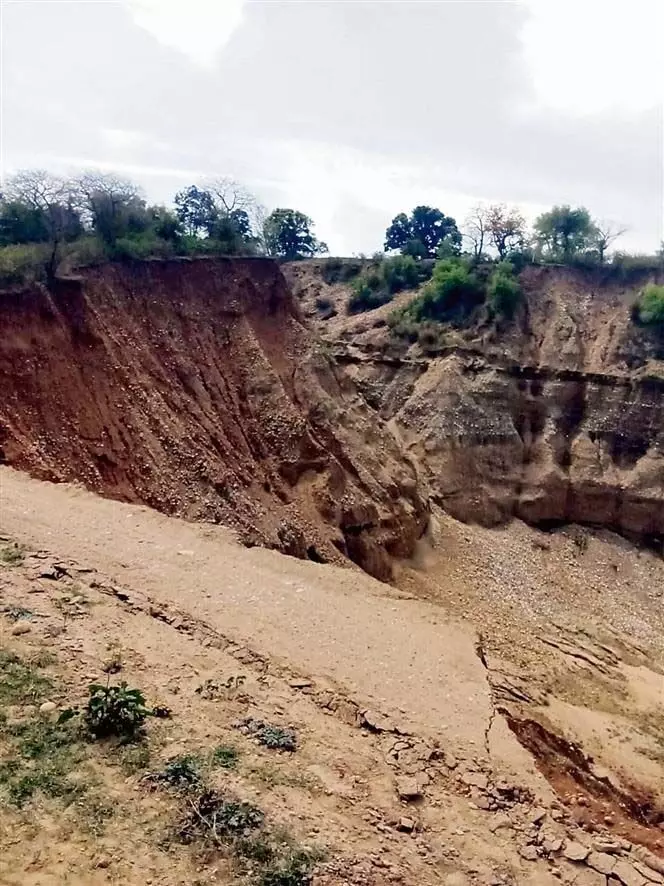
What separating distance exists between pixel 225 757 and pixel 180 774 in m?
0.67

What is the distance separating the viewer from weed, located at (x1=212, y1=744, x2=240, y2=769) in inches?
349

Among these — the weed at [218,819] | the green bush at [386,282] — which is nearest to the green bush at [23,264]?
the weed at [218,819]

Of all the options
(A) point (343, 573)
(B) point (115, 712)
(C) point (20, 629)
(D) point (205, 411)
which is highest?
(D) point (205, 411)

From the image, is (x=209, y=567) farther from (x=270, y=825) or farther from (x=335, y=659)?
(x=270, y=825)

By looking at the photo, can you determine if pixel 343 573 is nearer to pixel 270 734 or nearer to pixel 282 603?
pixel 282 603

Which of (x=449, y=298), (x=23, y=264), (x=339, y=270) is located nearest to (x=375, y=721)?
(x=23, y=264)

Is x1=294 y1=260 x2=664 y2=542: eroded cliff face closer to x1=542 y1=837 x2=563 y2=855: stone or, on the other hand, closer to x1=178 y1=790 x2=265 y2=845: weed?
x1=542 y1=837 x2=563 y2=855: stone

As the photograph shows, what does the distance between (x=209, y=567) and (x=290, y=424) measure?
726cm

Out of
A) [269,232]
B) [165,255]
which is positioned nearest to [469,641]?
[165,255]

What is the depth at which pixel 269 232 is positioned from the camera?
150ft

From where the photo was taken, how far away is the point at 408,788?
9539mm

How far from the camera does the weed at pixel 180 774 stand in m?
8.34

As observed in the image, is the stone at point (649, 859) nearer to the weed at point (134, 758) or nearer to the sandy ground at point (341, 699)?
the sandy ground at point (341, 699)

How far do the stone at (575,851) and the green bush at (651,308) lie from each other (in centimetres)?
2584
